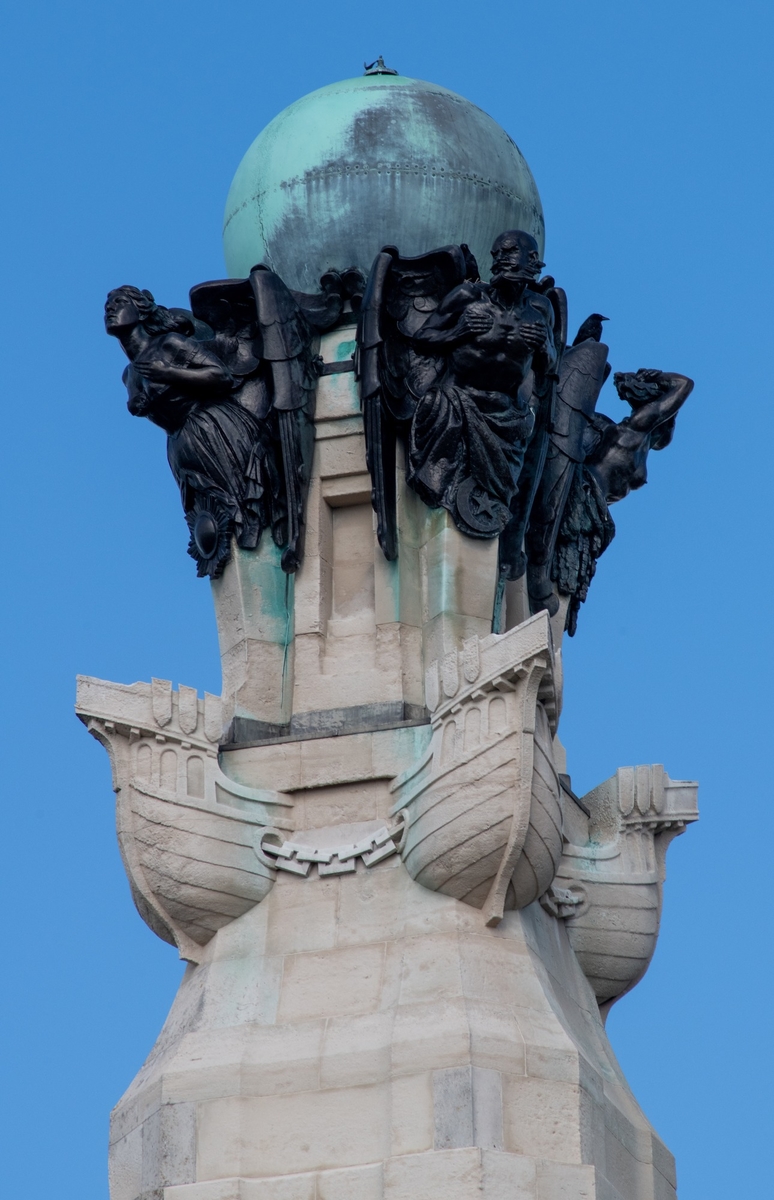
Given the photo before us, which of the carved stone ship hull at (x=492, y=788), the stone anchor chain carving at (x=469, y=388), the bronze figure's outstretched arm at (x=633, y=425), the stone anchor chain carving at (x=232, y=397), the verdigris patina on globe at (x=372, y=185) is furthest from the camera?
the bronze figure's outstretched arm at (x=633, y=425)

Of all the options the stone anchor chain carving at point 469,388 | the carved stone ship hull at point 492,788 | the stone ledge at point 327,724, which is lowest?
the carved stone ship hull at point 492,788

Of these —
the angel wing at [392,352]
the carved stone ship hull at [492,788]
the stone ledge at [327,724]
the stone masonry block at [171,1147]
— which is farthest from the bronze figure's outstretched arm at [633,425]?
the stone masonry block at [171,1147]

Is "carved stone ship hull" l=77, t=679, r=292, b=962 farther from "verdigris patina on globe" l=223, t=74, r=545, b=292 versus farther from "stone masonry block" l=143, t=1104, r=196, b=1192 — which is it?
"verdigris patina on globe" l=223, t=74, r=545, b=292

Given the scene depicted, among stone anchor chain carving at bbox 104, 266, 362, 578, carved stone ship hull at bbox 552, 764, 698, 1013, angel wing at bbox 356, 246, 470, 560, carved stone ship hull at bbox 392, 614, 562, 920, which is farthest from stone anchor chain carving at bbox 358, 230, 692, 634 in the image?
carved stone ship hull at bbox 552, 764, 698, 1013

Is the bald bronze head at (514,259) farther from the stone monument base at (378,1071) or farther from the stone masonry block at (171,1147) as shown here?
the stone masonry block at (171,1147)

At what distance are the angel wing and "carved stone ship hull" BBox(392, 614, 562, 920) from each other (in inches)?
89.3

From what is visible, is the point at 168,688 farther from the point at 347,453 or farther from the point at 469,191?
the point at 469,191

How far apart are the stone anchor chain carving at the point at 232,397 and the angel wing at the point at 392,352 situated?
0.68 metres

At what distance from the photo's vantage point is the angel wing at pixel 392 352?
30500 mm

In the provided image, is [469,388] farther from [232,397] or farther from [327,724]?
[327,724]

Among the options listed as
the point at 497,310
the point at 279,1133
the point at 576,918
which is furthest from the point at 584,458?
the point at 279,1133

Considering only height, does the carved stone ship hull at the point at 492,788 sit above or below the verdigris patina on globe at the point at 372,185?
below

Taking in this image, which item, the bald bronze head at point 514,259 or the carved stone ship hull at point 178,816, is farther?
the bald bronze head at point 514,259

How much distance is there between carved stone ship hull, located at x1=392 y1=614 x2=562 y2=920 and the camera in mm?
28328
